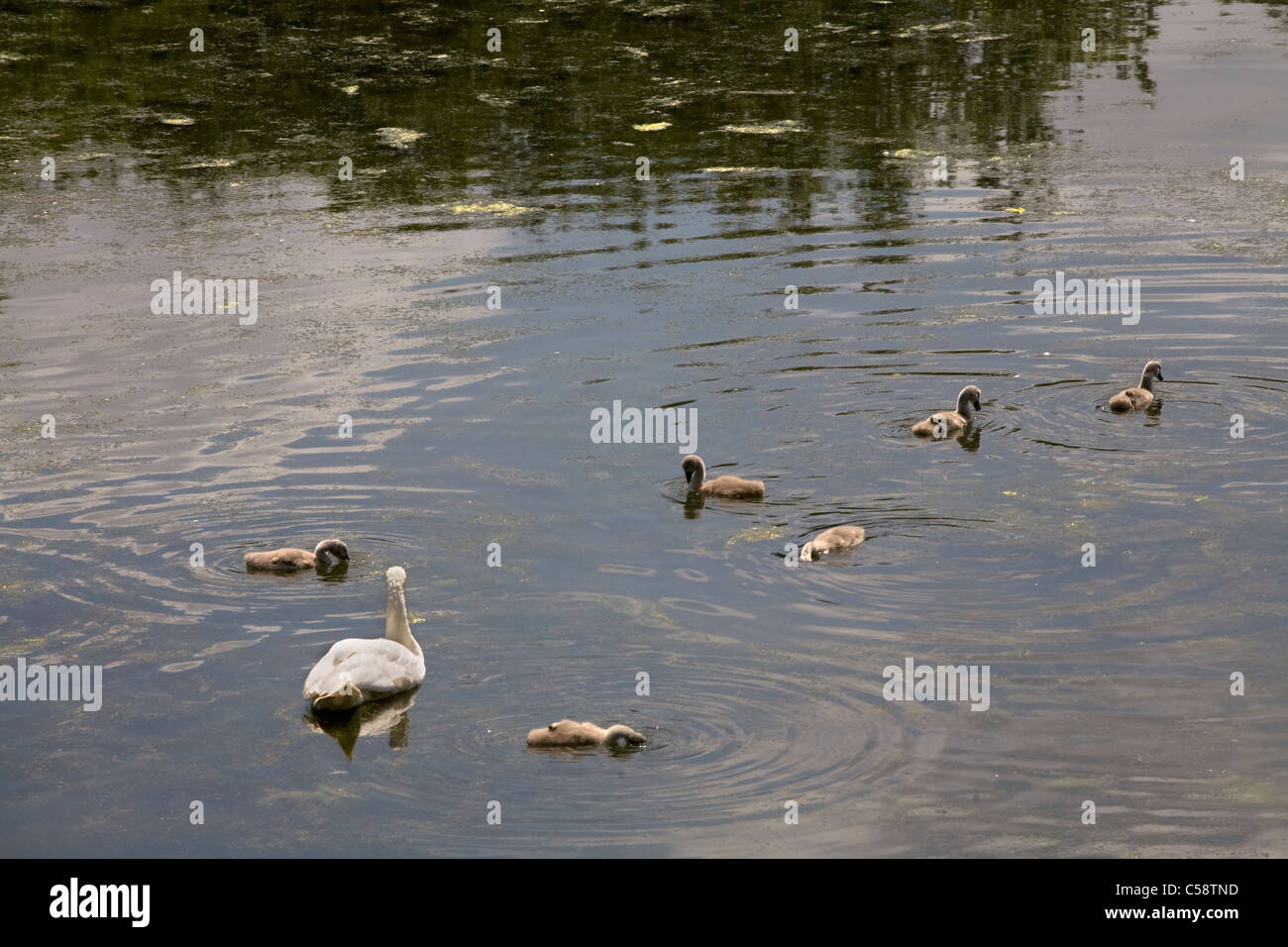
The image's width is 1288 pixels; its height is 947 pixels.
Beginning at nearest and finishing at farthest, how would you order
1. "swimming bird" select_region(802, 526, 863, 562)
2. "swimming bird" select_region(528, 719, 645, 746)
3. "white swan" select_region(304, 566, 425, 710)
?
"swimming bird" select_region(528, 719, 645, 746) < "white swan" select_region(304, 566, 425, 710) < "swimming bird" select_region(802, 526, 863, 562)

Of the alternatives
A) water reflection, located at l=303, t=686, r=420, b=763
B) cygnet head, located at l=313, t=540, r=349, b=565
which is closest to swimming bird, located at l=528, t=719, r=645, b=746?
water reflection, located at l=303, t=686, r=420, b=763

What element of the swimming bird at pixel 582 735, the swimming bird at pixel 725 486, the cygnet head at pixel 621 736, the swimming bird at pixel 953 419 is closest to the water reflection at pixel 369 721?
the swimming bird at pixel 582 735

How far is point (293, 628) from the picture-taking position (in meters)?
11.6

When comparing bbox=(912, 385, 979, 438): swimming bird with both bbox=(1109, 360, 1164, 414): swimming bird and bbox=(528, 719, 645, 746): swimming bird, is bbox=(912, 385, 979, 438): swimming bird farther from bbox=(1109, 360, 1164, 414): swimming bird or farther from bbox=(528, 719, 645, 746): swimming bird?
bbox=(528, 719, 645, 746): swimming bird

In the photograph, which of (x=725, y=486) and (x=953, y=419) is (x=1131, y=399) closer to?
(x=953, y=419)

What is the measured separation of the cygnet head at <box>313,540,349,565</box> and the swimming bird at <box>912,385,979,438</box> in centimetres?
490

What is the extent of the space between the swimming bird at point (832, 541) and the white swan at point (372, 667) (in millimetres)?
2941

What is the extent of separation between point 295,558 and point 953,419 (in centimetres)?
552

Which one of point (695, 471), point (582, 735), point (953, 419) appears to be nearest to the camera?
point (582, 735)

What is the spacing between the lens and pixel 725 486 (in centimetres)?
1320

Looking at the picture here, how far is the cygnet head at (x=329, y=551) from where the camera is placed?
1245 centimetres

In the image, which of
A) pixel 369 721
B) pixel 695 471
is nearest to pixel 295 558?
pixel 369 721

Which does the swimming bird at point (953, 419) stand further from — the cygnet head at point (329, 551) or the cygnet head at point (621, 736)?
the cygnet head at point (621, 736)

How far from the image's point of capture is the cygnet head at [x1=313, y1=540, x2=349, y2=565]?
12445 mm
